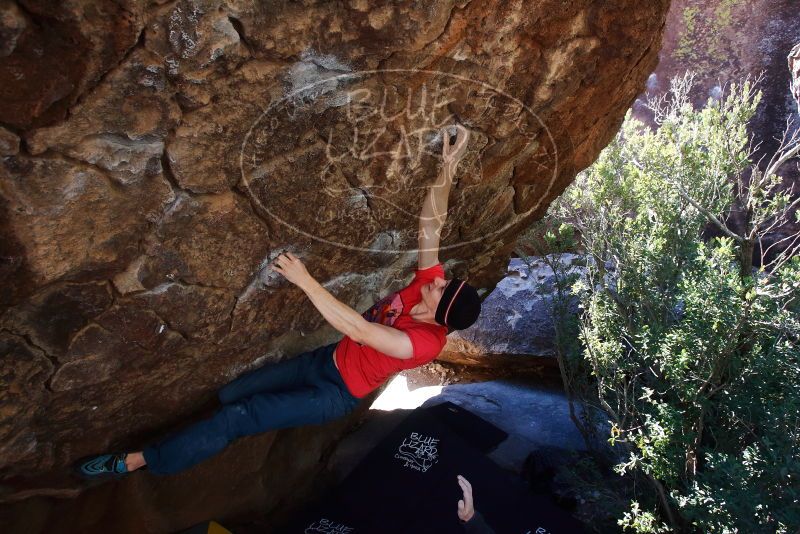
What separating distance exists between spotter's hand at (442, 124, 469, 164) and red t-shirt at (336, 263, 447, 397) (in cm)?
51

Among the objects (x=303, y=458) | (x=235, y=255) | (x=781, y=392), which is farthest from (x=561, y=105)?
(x=303, y=458)

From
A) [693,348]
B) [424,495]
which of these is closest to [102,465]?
[424,495]

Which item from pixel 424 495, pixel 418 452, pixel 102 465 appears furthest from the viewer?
pixel 418 452

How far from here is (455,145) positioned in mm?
2455

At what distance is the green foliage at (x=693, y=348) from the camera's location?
2.72 metres

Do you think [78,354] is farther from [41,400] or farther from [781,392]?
[781,392]

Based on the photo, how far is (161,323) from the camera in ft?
7.08

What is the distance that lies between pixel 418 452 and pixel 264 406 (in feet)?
5.32

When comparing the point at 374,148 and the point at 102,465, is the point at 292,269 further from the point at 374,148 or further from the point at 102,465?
the point at 102,465

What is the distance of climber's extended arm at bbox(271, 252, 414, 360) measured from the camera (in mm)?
2234

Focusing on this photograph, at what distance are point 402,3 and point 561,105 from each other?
41.2 inches

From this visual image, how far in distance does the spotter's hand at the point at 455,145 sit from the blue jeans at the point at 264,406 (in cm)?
107

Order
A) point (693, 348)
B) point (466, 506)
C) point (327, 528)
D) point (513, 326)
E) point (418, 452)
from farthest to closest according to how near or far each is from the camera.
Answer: point (513, 326)
point (418, 452)
point (327, 528)
point (466, 506)
point (693, 348)

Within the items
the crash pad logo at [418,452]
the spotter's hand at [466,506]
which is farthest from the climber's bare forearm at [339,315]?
the crash pad logo at [418,452]
